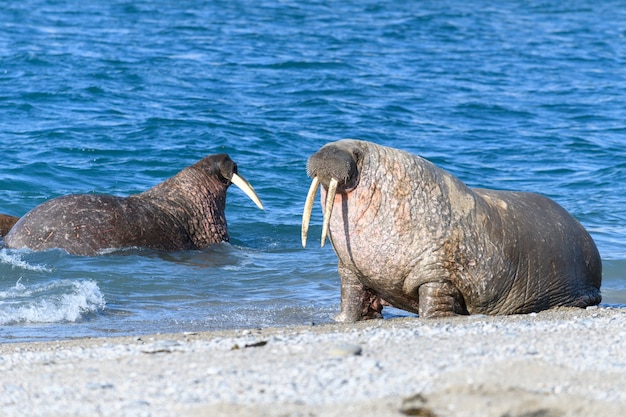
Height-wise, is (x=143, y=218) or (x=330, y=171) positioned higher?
(x=330, y=171)

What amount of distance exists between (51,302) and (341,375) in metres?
4.24

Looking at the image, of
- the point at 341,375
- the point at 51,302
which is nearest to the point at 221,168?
the point at 51,302

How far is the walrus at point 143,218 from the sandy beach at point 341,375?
4.50 metres

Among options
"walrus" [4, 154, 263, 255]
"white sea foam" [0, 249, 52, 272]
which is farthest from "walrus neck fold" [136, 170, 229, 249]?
"white sea foam" [0, 249, 52, 272]

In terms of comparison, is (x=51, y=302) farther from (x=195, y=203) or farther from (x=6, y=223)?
(x=195, y=203)

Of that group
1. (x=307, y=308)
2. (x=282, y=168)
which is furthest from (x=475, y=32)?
(x=307, y=308)

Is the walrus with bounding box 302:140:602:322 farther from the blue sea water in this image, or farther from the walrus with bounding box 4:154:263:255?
the walrus with bounding box 4:154:263:255

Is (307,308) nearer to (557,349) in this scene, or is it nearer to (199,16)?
(557,349)

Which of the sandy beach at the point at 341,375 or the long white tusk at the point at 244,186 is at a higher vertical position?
the sandy beach at the point at 341,375

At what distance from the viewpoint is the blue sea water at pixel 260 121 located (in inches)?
378

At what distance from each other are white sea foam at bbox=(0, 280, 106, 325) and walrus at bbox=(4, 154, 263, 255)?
4.52 feet

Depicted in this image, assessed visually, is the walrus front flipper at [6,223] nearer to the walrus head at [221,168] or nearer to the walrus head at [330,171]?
the walrus head at [221,168]

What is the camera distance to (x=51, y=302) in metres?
8.61

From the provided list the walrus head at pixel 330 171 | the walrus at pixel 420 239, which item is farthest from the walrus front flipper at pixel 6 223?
the walrus head at pixel 330 171
